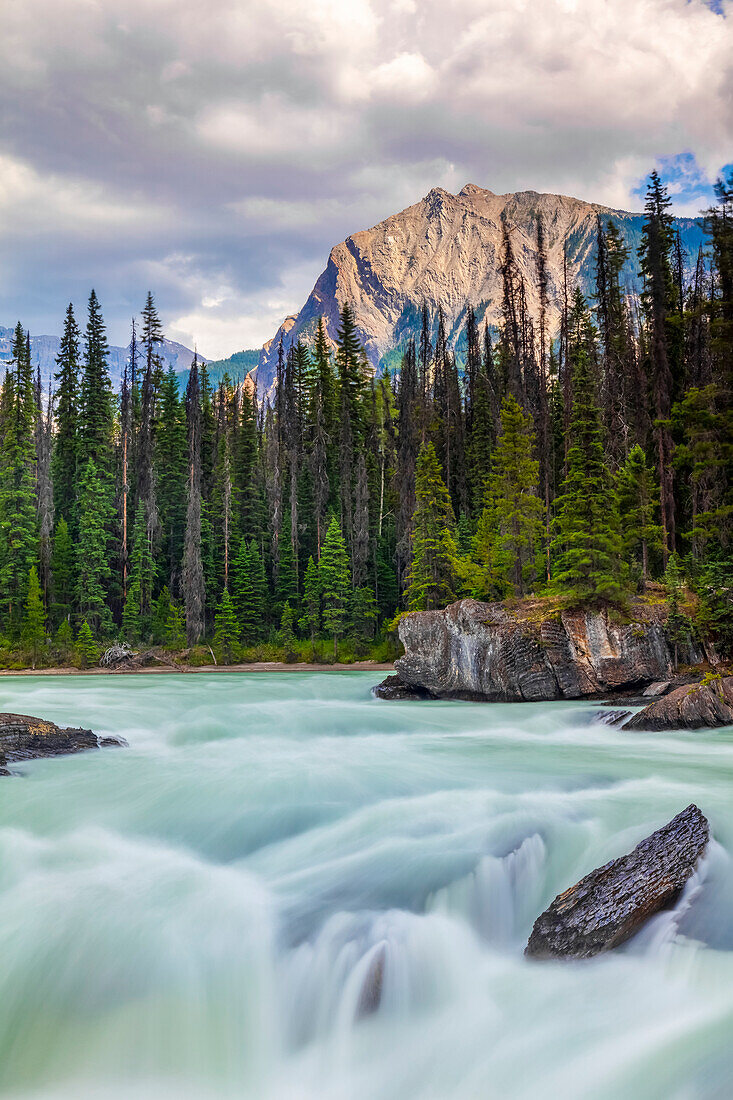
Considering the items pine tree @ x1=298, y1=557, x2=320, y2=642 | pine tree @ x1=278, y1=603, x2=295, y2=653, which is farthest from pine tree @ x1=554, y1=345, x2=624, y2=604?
pine tree @ x1=278, y1=603, x2=295, y2=653

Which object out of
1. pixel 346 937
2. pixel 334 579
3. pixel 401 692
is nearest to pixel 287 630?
pixel 334 579

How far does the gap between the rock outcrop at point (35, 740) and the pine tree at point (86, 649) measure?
23.3 meters

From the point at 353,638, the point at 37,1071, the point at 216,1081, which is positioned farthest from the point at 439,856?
the point at 353,638

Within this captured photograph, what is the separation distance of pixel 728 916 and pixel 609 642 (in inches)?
511

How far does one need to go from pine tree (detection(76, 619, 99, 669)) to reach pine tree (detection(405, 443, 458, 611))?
1656cm

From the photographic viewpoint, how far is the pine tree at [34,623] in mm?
34219

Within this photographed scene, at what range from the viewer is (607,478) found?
799 inches

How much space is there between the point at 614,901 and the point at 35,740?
9343mm

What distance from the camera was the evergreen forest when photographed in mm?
21156

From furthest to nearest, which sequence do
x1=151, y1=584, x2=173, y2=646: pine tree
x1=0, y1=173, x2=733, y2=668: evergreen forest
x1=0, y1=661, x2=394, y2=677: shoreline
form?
1. x1=151, y1=584, x2=173, y2=646: pine tree
2. x1=0, y1=661, x2=394, y2=677: shoreline
3. x1=0, y1=173, x2=733, y2=668: evergreen forest

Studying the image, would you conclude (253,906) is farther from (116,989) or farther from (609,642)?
(609,642)

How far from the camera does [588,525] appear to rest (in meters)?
19.7

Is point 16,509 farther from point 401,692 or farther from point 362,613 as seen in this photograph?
point 401,692

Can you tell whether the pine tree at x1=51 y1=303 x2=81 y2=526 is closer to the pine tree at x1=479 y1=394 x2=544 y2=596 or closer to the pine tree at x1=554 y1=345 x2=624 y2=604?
the pine tree at x1=479 y1=394 x2=544 y2=596
